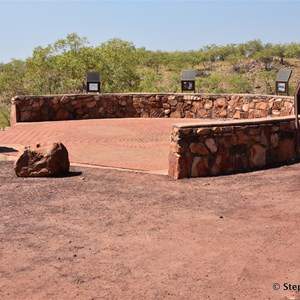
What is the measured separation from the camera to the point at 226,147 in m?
8.55

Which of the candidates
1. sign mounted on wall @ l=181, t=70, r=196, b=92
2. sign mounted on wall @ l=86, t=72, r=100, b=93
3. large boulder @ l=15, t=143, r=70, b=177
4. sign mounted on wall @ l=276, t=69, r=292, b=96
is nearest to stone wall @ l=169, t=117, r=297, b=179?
large boulder @ l=15, t=143, r=70, b=177

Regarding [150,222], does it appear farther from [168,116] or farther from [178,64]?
[178,64]

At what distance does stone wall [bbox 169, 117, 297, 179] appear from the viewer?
8.31 meters

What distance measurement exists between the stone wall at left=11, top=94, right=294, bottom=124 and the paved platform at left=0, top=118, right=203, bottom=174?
2.37 ft

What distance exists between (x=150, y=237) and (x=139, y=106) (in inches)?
514

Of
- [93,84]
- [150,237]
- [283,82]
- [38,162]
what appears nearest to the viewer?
[150,237]

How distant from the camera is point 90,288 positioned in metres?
4.23

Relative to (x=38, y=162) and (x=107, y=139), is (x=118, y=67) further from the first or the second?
(x=38, y=162)

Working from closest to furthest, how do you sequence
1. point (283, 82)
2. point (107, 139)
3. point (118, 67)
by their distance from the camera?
point (107, 139)
point (283, 82)
point (118, 67)

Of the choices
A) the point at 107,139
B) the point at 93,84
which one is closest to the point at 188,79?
the point at 93,84

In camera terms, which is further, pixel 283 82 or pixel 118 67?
pixel 118 67

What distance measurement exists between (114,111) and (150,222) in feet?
41.2

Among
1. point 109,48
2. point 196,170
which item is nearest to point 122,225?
point 196,170

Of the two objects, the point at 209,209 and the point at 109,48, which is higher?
the point at 109,48
